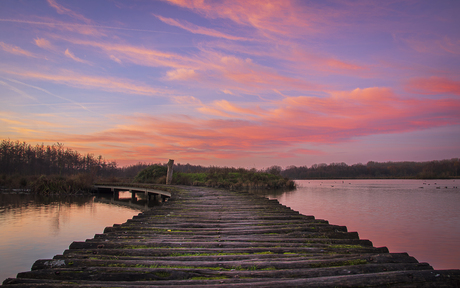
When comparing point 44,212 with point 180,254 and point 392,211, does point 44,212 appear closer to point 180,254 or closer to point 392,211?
point 180,254

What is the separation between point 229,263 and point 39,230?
1215 centimetres

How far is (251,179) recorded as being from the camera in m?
36.1

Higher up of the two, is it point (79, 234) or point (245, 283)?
point (245, 283)

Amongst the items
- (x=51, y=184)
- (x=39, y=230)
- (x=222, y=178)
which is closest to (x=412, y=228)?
(x=39, y=230)

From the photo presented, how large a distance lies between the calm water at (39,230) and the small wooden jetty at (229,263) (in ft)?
14.8

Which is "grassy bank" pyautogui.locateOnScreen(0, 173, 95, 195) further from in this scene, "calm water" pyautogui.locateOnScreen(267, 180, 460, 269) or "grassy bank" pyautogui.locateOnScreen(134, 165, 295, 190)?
"calm water" pyautogui.locateOnScreen(267, 180, 460, 269)

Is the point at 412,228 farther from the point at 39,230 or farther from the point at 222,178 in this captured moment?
the point at 222,178

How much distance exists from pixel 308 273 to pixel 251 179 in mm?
32508

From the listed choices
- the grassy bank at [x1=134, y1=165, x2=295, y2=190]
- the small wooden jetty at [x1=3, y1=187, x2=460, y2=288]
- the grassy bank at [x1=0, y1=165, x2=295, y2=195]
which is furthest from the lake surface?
the grassy bank at [x1=134, y1=165, x2=295, y2=190]

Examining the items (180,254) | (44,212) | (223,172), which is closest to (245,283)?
(180,254)

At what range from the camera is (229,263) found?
161 inches

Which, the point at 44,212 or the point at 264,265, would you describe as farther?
the point at 44,212

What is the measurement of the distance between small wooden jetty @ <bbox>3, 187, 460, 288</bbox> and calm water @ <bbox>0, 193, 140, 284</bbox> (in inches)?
178

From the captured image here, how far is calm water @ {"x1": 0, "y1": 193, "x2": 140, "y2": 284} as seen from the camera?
28.9 ft
